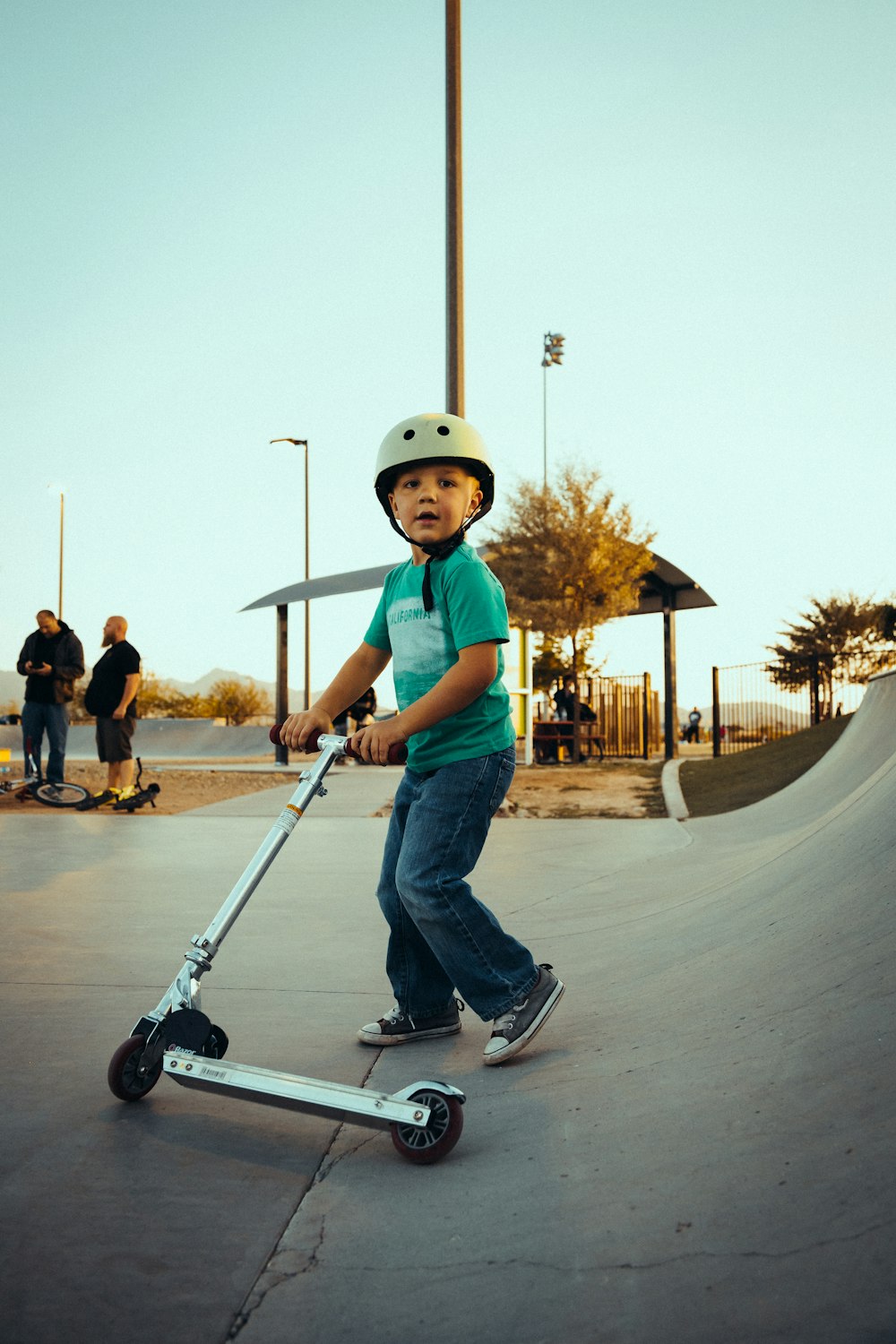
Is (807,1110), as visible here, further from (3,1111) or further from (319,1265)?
(3,1111)

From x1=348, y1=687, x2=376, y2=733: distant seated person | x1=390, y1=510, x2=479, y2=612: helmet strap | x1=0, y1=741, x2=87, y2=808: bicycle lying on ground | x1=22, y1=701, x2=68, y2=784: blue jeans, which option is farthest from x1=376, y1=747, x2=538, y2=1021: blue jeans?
x1=348, y1=687, x2=376, y2=733: distant seated person

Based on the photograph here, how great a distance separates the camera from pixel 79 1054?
2.94 m

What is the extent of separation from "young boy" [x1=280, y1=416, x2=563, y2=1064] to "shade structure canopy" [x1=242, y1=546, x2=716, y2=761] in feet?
54.7

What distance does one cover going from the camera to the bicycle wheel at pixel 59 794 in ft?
35.4

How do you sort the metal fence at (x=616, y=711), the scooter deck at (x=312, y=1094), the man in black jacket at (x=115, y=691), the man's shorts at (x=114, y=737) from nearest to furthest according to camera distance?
the scooter deck at (x=312, y=1094)
the man in black jacket at (x=115, y=691)
the man's shorts at (x=114, y=737)
the metal fence at (x=616, y=711)

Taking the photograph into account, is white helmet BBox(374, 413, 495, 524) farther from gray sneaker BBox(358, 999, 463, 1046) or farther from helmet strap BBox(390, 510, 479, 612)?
gray sneaker BBox(358, 999, 463, 1046)

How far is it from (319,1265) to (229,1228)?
231 millimetres

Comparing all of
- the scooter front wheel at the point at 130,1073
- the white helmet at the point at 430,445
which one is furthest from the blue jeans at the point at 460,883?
the white helmet at the point at 430,445

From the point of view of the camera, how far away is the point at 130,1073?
8.39 ft

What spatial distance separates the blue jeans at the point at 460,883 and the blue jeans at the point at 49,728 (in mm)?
8879

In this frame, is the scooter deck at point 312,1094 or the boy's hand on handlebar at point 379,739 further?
the boy's hand on handlebar at point 379,739

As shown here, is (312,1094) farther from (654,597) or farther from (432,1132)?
(654,597)

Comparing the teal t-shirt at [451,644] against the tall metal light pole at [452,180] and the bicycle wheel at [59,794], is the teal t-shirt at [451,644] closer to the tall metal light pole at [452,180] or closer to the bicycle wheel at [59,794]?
the tall metal light pole at [452,180]

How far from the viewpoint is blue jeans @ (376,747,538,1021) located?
2811 millimetres
